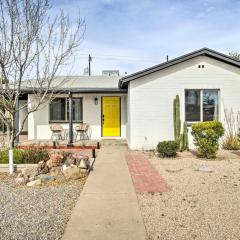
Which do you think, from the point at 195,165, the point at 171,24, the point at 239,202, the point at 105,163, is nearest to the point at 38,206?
the point at 239,202

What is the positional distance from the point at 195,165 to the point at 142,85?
16.5 feet

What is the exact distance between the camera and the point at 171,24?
16.7 meters

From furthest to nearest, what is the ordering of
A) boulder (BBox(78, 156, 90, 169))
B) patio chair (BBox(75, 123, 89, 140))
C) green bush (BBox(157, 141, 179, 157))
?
patio chair (BBox(75, 123, 89, 140)) → green bush (BBox(157, 141, 179, 157)) → boulder (BBox(78, 156, 90, 169))

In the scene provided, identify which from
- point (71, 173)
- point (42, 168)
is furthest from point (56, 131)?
point (71, 173)

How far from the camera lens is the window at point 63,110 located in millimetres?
18891

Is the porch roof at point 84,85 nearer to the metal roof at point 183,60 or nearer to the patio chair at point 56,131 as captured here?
the patio chair at point 56,131

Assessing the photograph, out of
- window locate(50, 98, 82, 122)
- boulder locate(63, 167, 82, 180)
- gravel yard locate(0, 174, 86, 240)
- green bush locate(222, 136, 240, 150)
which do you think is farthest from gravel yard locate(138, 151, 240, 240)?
window locate(50, 98, 82, 122)

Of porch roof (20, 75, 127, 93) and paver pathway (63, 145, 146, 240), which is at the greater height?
porch roof (20, 75, 127, 93)

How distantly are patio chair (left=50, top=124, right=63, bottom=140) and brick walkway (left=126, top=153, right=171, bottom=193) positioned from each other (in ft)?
22.5

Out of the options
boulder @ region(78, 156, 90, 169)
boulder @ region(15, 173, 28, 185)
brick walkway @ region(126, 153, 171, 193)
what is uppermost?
boulder @ region(78, 156, 90, 169)

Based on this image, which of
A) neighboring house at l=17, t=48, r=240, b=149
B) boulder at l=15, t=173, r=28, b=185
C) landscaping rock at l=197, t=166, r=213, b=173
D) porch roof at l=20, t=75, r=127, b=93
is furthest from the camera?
porch roof at l=20, t=75, r=127, b=93

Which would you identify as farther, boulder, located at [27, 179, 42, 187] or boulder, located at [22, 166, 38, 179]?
boulder, located at [22, 166, 38, 179]

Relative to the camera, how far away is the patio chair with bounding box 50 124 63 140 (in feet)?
59.3

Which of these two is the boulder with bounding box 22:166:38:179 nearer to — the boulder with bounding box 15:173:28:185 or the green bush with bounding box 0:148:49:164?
the boulder with bounding box 15:173:28:185
